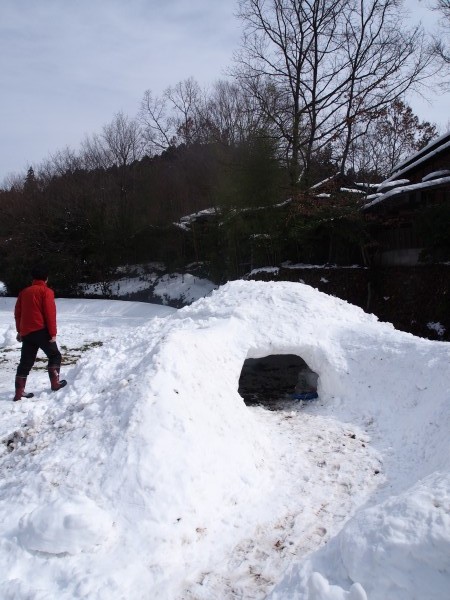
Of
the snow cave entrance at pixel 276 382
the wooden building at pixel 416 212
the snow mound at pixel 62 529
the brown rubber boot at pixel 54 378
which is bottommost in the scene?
the snow cave entrance at pixel 276 382

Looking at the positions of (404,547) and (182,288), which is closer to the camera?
(404,547)

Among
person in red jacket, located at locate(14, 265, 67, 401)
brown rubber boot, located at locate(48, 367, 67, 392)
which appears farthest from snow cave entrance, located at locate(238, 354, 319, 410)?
person in red jacket, located at locate(14, 265, 67, 401)

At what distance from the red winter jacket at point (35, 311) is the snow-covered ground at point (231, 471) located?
0.75 m

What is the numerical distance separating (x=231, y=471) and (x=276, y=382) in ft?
11.9

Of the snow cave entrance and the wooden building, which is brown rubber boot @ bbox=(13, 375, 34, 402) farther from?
the wooden building

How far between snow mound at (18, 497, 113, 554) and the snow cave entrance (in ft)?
11.5

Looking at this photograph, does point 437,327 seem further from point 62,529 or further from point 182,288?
point 182,288

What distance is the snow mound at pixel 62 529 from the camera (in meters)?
3.02

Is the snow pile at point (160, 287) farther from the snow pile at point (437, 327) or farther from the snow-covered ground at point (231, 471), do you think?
the snow-covered ground at point (231, 471)

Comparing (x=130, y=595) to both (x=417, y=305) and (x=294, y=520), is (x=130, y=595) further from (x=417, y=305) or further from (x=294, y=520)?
(x=417, y=305)

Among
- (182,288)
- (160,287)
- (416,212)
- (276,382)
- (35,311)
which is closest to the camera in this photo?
(35,311)

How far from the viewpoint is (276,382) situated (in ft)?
24.8

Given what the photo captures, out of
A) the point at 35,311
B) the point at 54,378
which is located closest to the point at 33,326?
the point at 35,311

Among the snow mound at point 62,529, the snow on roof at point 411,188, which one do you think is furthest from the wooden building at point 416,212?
the snow mound at point 62,529
